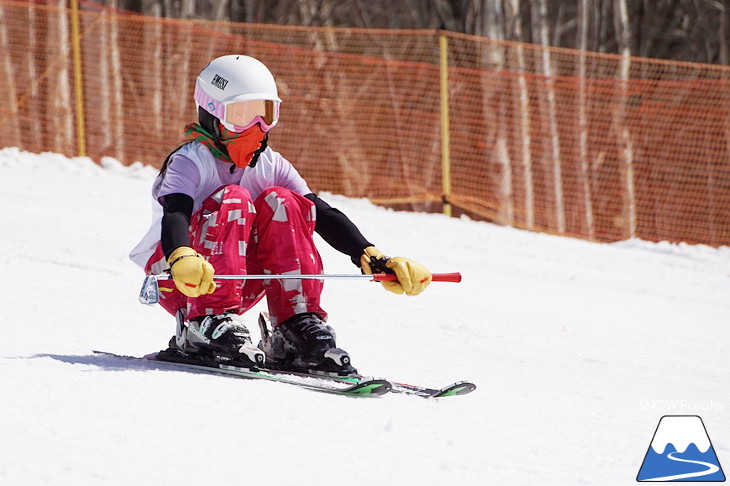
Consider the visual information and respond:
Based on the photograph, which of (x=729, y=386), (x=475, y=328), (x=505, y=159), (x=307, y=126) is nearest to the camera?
(x=729, y=386)

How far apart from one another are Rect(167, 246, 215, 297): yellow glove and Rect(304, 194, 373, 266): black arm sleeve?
2.33 ft

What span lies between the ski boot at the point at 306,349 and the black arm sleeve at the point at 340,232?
1.01ft

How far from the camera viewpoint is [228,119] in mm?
3785

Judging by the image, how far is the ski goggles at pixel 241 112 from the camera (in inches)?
149

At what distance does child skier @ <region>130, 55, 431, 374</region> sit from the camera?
3641 mm

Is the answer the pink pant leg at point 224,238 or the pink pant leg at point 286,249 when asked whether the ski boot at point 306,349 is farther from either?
the pink pant leg at point 224,238

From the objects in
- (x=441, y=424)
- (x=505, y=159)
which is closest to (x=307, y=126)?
(x=505, y=159)

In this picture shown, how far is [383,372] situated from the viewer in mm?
4391

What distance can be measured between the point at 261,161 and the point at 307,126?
36.0ft

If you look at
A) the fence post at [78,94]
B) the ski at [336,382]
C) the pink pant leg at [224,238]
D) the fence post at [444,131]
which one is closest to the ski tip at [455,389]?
the ski at [336,382]

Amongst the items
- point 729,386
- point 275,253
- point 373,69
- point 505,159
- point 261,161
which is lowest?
point 729,386

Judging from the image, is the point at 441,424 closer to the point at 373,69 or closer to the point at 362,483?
the point at 362,483

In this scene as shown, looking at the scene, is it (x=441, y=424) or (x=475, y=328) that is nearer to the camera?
(x=441, y=424)

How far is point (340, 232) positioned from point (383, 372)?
2.39 ft
